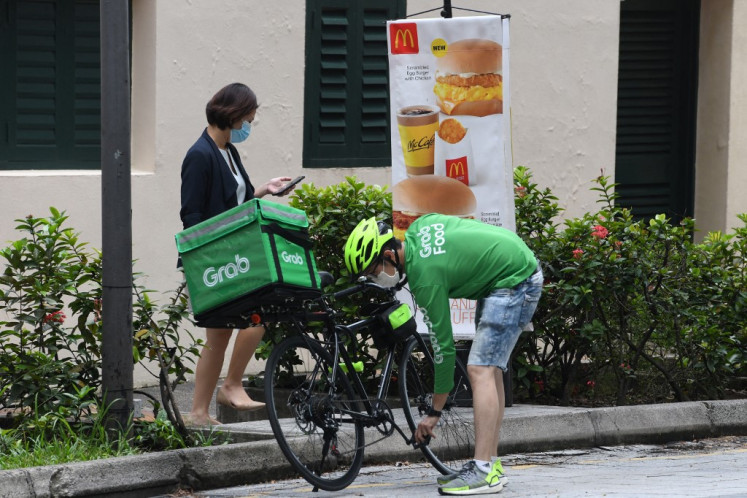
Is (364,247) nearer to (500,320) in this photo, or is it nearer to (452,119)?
(500,320)

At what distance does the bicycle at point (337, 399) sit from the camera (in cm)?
673

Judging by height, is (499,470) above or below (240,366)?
below

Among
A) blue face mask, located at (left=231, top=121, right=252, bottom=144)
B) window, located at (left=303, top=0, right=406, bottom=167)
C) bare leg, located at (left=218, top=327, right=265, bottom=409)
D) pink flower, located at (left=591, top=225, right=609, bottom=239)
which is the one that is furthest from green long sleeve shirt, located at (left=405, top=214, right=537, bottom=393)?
window, located at (left=303, top=0, right=406, bottom=167)

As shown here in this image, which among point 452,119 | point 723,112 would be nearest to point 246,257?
point 452,119

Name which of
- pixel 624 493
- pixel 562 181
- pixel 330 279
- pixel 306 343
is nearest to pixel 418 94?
pixel 330 279

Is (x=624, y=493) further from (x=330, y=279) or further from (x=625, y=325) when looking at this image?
(x=625, y=325)

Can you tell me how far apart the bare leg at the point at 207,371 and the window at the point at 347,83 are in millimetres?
3667

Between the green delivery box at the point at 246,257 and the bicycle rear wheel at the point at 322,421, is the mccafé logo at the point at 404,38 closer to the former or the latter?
the green delivery box at the point at 246,257

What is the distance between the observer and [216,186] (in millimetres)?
7637

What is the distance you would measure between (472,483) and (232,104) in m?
2.50

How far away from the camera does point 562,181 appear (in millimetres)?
12438

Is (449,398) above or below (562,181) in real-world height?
below

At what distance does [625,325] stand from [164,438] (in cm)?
357

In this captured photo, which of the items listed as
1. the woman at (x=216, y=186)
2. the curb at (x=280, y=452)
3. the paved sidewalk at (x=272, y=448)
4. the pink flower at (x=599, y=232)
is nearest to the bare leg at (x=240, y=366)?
the woman at (x=216, y=186)
